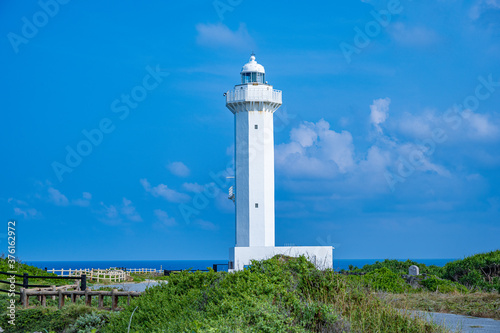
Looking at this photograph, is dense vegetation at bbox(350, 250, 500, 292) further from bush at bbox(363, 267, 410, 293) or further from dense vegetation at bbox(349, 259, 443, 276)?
dense vegetation at bbox(349, 259, 443, 276)

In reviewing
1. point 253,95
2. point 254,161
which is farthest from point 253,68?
point 254,161

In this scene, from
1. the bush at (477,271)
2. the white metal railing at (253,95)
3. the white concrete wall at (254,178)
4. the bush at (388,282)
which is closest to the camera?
the bush at (388,282)

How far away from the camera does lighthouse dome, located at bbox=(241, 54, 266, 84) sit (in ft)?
119

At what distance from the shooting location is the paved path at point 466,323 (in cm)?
997

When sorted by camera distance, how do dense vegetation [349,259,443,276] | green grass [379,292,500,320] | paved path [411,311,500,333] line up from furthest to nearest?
dense vegetation [349,259,443,276], green grass [379,292,500,320], paved path [411,311,500,333]

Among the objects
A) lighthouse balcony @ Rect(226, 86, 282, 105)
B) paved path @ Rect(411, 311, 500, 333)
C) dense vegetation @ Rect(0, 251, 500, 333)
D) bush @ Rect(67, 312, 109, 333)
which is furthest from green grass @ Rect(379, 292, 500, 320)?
lighthouse balcony @ Rect(226, 86, 282, 105)

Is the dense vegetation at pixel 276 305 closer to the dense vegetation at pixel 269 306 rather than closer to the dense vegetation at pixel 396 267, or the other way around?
the dense vegetation at pixel 269 306

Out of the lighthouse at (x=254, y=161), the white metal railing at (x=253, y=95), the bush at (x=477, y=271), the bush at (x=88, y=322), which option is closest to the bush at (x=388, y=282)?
the bush at (x=477, y=271)

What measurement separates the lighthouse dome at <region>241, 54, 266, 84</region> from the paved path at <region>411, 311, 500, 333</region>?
25.7 m

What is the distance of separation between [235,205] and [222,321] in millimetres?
26909

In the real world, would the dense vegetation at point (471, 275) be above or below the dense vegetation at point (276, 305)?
above

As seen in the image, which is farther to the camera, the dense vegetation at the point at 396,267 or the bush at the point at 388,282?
the dense vegetation at the point at 396,267

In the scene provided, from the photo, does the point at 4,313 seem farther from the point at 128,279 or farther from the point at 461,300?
the point at 128,279

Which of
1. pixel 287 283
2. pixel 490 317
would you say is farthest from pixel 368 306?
pixel 490 317
